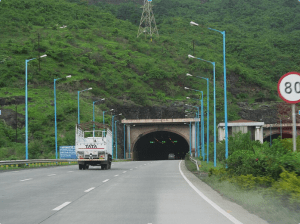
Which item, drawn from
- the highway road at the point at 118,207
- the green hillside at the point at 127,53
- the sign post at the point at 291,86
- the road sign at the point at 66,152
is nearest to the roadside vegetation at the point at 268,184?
the highway road at the point at 118,207

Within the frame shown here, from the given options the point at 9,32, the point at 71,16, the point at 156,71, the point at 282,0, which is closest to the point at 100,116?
the point at 156,71

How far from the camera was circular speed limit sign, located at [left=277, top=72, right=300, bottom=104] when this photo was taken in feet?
36.6

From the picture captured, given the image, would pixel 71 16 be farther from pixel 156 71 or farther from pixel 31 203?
pixel 31 203

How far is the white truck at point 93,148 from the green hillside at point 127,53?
115 ft

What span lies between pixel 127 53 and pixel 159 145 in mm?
24307

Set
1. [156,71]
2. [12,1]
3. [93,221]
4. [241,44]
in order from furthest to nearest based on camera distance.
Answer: [12,1] → [241,44] → [156,71] → [93,221]

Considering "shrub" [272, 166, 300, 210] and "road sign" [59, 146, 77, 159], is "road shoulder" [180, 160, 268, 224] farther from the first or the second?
"road sign" [59, 146, 77, 159]

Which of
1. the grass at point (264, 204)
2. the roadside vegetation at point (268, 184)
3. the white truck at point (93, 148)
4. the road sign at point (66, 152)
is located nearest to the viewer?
the grass at point (264, 204)

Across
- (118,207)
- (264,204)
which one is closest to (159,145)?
(118,207)

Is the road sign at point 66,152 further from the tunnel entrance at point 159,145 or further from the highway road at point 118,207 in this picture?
Result: the tunnel entrance at point 159,145

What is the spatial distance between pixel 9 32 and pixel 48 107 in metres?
47.4

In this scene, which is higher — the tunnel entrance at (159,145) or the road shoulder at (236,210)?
the road shoulder at (236,210)

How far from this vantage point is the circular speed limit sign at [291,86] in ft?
36.6

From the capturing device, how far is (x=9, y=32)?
415 ft
